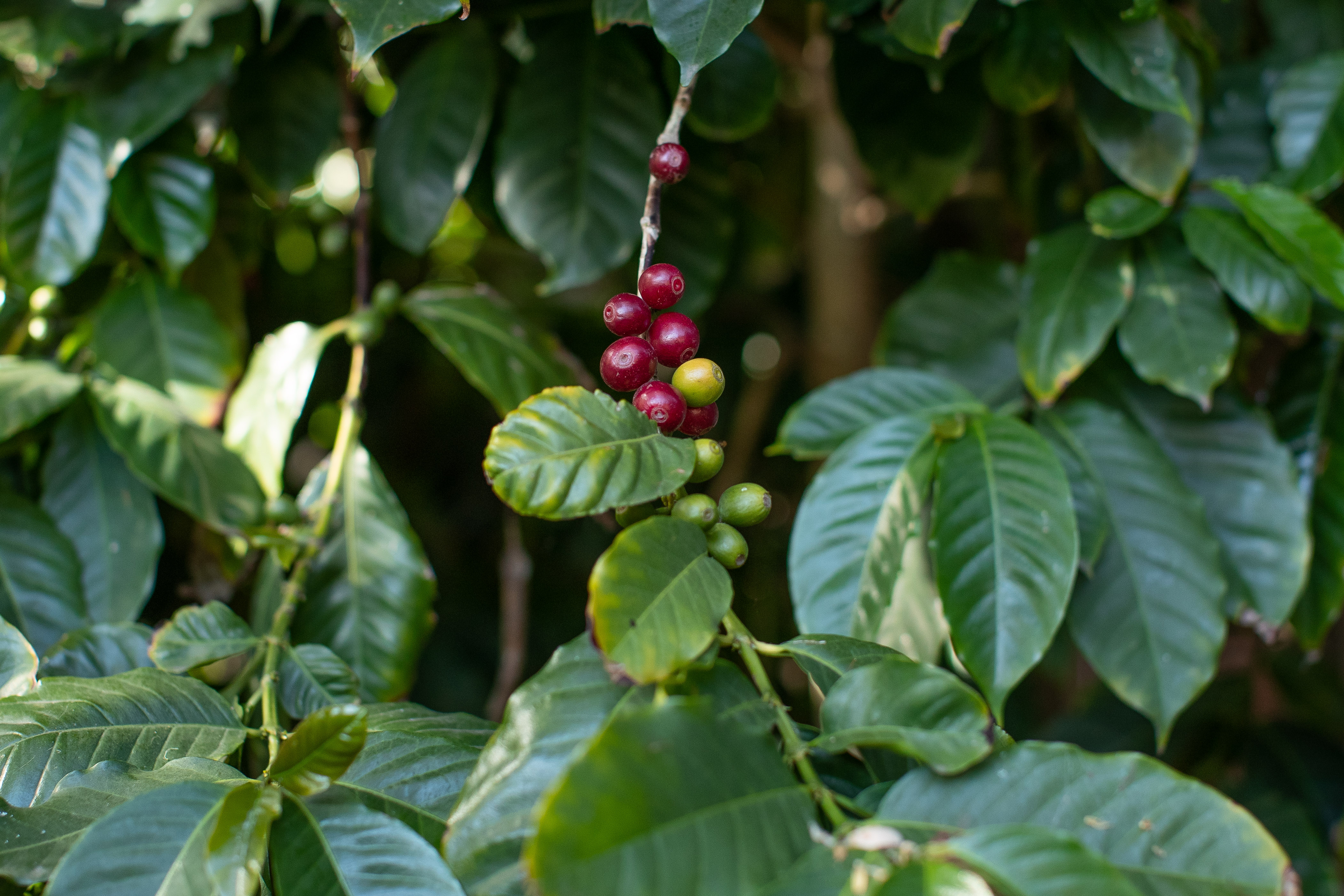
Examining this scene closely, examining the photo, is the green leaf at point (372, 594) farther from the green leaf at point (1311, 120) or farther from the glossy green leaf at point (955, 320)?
the green leaf at point (1311, 120)

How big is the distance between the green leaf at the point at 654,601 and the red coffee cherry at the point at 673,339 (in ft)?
0.36

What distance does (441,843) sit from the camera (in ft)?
1.69

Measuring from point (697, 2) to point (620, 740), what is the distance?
54cm

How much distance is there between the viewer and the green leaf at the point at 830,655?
0.55 m

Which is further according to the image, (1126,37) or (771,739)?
(1126,37)

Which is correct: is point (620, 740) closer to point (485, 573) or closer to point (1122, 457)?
point (1122, 457)

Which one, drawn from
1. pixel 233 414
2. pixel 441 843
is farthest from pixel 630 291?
pixel 441 843

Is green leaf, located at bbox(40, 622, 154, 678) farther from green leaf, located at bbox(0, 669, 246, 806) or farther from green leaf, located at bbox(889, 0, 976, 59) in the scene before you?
green leaf, located at bbox(889, 0, 976, 59)

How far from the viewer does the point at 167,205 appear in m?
1.04

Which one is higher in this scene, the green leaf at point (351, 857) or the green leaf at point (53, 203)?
the green leaf at point (53, 203)

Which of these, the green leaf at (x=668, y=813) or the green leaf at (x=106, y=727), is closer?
the green leaf at (x=668, y=813)

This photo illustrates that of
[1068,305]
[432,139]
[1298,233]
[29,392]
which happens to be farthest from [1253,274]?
[29,392]

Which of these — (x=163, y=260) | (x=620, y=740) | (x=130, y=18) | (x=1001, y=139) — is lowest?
(x=620, y=740)

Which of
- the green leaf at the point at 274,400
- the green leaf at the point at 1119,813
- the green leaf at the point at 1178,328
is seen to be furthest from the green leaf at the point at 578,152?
the green leaf at the point at 1119,813
